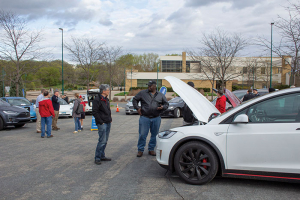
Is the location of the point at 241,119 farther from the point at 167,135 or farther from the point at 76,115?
the point at 76,115

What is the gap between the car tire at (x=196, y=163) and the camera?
414cm

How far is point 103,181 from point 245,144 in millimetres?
2440

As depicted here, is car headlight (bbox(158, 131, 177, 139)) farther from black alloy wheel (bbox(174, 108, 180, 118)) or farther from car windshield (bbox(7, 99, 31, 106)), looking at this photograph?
car windshield (bbox(7, 99, 31, 106))

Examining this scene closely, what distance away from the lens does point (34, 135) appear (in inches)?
388

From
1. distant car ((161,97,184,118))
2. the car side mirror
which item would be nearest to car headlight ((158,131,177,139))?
the car side mirror

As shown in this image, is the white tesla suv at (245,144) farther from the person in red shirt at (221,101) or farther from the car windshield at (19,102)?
the car windshield at (19,102)

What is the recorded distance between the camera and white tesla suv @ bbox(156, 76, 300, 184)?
12.4ft

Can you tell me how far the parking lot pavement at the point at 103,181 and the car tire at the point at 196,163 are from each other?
0.15 meters

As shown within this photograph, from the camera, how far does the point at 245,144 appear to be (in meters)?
3.94

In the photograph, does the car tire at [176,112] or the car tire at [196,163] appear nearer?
the car tire at [196,163]

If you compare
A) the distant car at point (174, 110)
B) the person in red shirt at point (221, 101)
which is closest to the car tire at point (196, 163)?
the person in red shirt at point (221, 101)

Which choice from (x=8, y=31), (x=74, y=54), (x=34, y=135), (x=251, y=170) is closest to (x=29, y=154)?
(x=34, y=135)

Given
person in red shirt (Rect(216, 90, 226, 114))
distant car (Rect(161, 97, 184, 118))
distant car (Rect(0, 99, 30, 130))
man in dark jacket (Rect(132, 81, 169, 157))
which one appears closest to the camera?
man in dark jacket (Rect(132, 81, 169, 157))

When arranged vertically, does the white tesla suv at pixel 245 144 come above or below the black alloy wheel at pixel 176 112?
above
